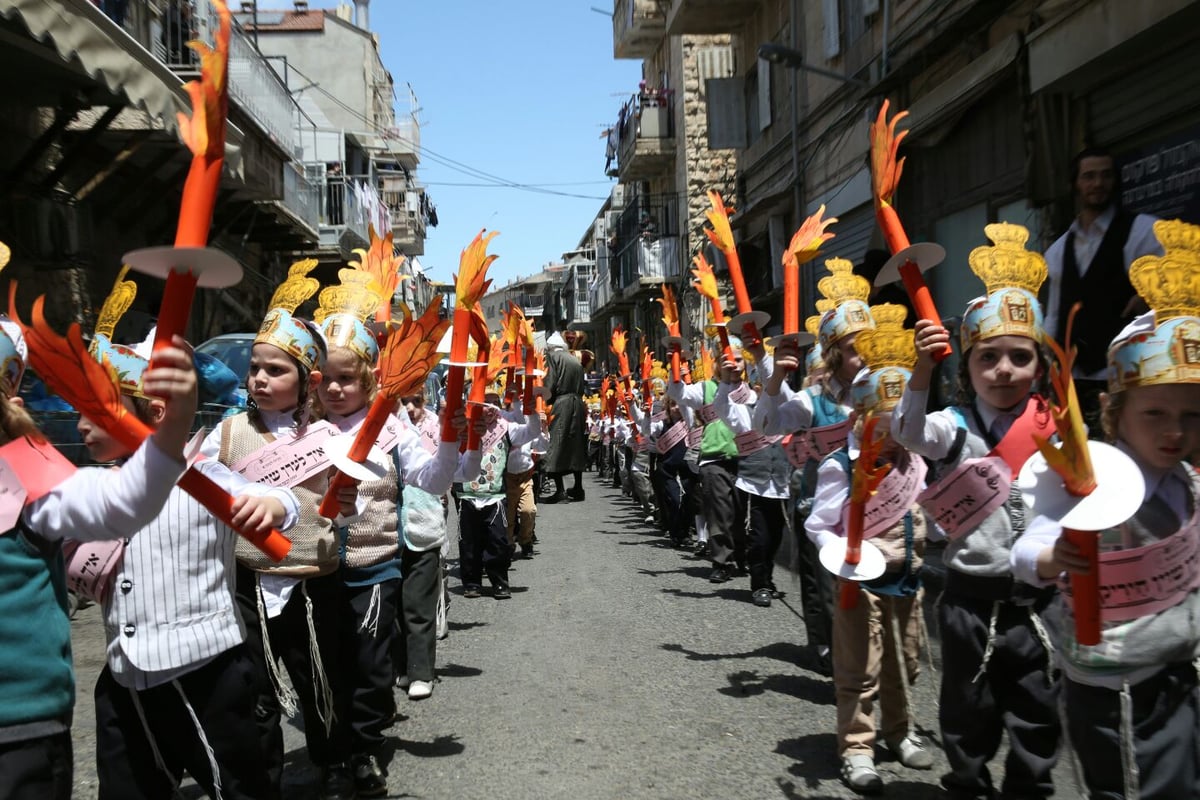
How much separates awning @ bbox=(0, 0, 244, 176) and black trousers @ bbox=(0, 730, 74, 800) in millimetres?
6285

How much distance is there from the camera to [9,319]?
2881mm

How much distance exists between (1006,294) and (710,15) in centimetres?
2052

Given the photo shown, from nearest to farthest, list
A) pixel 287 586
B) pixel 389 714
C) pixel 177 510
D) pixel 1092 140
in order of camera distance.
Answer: pixel 177 510, pixel 287 586, pixel 389 714, pixel 1092 140

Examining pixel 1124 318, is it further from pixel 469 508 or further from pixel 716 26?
pixel 716 26

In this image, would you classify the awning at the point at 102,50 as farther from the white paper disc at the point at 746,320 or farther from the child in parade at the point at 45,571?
the child in parade at the point at 45,571

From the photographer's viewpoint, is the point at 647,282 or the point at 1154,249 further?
the point at 647,282

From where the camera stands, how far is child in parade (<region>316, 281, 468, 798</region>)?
15.0 ft

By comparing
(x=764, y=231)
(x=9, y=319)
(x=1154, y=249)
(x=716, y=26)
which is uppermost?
(x=716, y=26)

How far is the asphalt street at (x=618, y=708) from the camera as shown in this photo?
15.7ft

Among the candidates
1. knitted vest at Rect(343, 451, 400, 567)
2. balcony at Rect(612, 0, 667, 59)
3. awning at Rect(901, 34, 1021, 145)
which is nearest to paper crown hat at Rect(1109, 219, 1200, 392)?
knitted vest at Rect(343, 451, 400, 567)

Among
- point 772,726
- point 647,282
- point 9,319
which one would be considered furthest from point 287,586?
point 647,282

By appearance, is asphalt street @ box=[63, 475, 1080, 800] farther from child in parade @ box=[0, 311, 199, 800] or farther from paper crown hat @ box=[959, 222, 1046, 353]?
child in parade @ box=[0, 311, 199, 800]

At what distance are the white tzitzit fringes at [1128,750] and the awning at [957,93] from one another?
9.37 m

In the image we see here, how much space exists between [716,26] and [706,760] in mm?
20684
